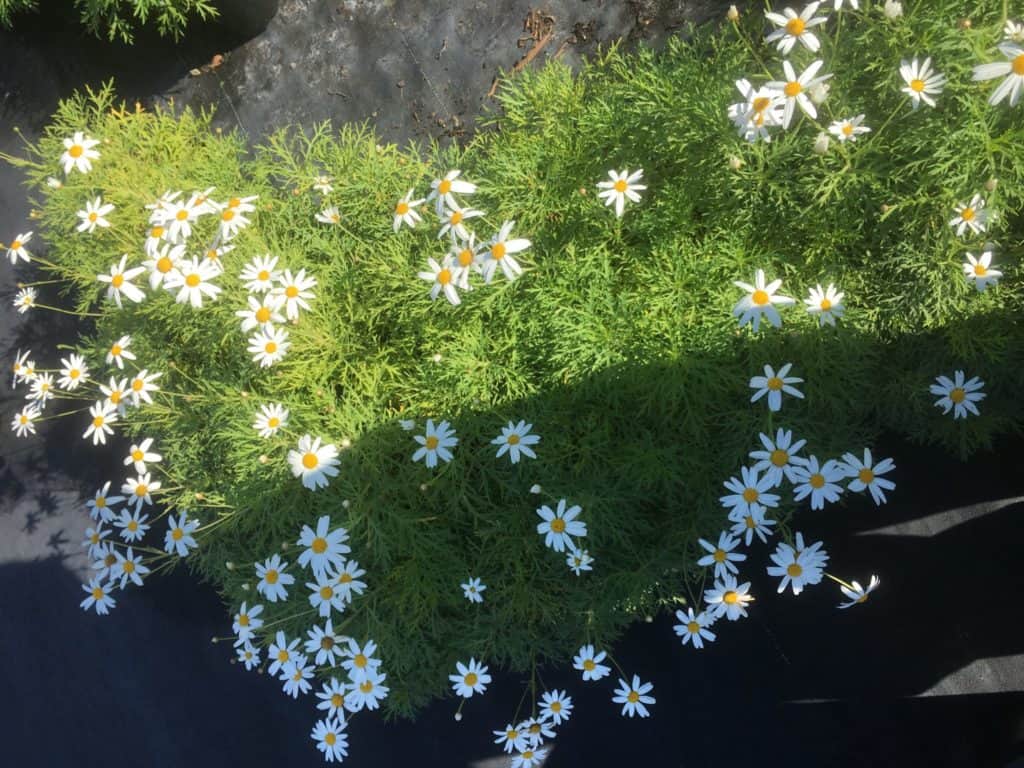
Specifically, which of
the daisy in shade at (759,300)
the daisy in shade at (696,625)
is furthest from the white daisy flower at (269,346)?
the daisy in shade at (696,625)

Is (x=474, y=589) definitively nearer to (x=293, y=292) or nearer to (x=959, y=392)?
(x=293, y=292)

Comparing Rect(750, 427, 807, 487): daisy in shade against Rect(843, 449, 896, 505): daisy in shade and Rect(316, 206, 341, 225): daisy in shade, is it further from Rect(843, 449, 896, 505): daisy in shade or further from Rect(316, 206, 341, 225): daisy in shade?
Rect(316, 206, 341, 225): daisy in shade

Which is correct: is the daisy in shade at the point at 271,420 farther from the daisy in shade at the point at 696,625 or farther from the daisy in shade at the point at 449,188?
the daisy in shade at the point at 696,625

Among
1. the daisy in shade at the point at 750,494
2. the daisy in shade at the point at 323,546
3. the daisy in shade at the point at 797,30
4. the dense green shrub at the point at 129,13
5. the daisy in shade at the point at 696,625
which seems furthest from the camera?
the dense green shrub at the point at 129,13

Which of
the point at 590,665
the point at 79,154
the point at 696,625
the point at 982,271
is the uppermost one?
the point at 79,154

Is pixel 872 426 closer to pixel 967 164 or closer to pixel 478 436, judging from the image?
pixel 967 164

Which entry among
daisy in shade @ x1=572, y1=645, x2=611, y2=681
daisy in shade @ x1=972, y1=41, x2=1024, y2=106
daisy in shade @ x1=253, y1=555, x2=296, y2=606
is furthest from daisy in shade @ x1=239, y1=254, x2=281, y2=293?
daisy in shade @ x1=972, y1=41, x2=1024, y2=106

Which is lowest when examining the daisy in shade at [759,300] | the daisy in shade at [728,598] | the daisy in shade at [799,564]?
the daisy in shade at [728,598]

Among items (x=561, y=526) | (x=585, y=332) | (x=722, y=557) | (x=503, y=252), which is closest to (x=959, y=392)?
(x=722, y=557)
